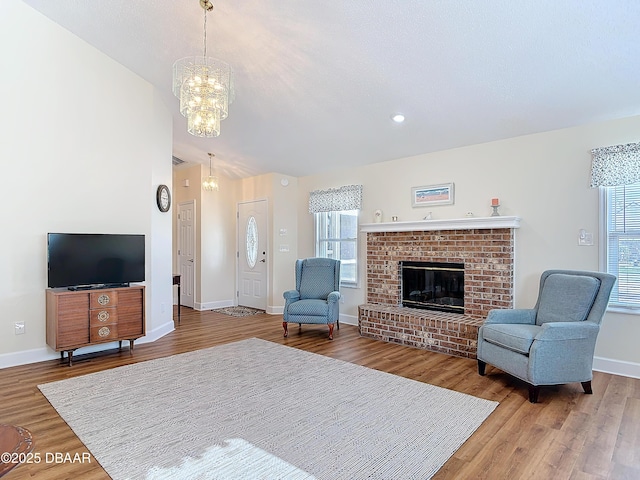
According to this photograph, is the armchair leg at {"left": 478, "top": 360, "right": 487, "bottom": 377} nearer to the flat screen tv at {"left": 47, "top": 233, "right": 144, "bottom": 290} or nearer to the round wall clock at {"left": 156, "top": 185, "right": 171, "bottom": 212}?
the flat screen tv at {"left": 47, "top": 233, "right": 144, "bottom": 290}

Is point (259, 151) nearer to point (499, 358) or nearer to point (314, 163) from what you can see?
point (314, 163)

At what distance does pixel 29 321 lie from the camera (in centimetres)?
382

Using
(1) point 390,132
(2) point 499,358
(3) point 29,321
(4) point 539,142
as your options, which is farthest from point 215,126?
(4) point 539,142

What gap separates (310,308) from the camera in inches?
197

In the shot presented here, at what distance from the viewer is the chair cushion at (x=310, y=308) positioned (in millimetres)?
4980

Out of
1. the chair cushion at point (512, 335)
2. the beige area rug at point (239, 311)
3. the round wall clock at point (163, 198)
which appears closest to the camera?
the chair cushion at point (512, 335)

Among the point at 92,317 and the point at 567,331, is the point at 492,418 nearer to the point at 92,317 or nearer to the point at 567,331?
the point at 567,331

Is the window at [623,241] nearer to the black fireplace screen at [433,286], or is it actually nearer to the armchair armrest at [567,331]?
the armchair armrest at [567,331]

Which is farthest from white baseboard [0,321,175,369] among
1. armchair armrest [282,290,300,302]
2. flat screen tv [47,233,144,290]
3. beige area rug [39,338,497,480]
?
armchair armrest [282,290,300,302]

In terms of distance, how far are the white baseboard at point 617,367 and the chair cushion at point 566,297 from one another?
79 cm

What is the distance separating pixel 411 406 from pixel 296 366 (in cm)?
133

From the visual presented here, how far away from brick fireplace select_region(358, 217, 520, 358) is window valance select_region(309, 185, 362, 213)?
1.90ft

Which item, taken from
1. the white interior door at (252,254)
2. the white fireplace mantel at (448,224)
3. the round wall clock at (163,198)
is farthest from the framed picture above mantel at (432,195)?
the round wall clock at (163,198)

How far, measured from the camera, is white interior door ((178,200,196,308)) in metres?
7.22
